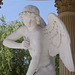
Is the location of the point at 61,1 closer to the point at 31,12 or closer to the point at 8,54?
the point at 31,12

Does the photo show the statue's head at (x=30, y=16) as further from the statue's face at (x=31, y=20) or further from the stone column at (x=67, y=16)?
the stone column at (x=67, y=16)

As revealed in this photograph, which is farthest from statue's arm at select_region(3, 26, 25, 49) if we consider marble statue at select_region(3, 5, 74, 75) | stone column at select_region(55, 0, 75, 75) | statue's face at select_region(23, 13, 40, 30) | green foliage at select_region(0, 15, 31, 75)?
green foliage at select_region(0, 15, 31, 75)

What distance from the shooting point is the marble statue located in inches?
182

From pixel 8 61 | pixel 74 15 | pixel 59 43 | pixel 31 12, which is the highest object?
pixel 31 12

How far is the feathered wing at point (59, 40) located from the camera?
4488mm

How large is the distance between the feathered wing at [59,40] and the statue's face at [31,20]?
32 centimetres

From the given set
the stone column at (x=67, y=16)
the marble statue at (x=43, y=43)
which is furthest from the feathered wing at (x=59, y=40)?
the stone column at (x=67, y=16)

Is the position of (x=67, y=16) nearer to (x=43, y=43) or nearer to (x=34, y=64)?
(x=43, y=43)

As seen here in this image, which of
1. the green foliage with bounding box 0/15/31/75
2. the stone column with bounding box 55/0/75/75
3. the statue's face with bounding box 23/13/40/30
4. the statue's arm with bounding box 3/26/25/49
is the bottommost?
the green foliage with bounding box 0/15/31/75

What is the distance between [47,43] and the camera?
16.3 ft

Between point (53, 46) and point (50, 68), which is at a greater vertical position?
point (53, 46)

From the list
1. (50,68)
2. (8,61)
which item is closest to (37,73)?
(50,68)

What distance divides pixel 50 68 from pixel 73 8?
768 cm

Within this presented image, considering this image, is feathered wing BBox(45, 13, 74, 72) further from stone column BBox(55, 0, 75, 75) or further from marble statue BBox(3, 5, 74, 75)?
stone column BBox(55, 0, 75, 75)
